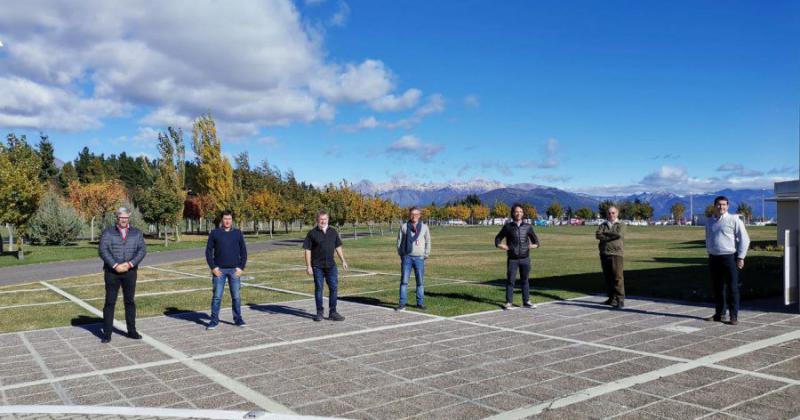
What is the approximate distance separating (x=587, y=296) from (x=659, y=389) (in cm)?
681

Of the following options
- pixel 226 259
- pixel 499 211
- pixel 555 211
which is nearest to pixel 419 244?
pixel 226 259

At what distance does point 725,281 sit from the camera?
8.64 metres

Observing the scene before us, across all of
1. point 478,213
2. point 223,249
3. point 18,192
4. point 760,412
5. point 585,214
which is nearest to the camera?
point 760,412

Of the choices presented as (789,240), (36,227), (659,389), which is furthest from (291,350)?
(36,227)

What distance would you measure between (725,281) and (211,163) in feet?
164

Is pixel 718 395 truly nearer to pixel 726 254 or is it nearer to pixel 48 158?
pixel 726 254

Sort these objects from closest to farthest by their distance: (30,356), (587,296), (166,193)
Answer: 1. (30,356)
2. (587,296)
3. (166,193)

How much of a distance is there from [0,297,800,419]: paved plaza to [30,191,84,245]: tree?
3826 cm

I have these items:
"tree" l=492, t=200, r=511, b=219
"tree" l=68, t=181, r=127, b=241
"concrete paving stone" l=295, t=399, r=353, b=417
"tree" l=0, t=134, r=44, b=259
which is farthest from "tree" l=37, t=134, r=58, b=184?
"tree" l=492, t=200, r=511, b=219

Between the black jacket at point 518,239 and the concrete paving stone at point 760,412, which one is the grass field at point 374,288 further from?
the concrete paving stone at point 760,412

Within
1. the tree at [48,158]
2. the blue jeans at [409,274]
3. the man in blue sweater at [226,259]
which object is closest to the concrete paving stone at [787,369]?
the blue jeans at [409,274]

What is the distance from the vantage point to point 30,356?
23.8 ft

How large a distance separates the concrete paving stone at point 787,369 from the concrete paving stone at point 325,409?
4286 millimetres

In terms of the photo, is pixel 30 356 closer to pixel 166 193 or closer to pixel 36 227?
pixel 166 193
